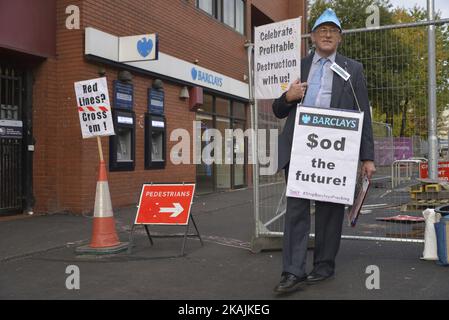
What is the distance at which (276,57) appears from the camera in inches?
236

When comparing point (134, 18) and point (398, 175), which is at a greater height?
point (134, 18)

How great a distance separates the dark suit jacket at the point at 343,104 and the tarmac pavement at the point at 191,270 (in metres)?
1.22

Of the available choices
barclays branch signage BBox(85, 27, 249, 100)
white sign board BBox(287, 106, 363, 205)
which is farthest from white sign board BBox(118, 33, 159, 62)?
white sign board BBox(287, 106, 363, 205)

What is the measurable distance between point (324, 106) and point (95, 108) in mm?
3232

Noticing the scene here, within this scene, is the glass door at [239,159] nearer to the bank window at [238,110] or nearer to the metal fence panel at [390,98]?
the bank window at [238,110]

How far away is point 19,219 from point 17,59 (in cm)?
298

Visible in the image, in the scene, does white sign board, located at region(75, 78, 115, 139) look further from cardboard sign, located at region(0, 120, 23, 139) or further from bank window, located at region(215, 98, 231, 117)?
bank window, located at region(215, 98, 231, 117)

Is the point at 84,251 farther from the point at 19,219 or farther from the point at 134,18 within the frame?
the point at 134,18

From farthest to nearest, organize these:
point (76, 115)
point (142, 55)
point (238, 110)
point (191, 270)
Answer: point (238, 110)
point (142, 55)
point (76, 115)
point (191, 270)

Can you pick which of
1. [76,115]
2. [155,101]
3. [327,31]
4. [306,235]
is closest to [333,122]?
[327,31]

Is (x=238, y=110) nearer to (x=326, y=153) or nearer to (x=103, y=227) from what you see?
(x=103, y=227)

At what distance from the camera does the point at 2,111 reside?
9531 mm

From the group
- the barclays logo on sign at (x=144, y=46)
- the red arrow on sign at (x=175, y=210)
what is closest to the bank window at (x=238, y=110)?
the barclays logo on sign at (x=144, y=46)
